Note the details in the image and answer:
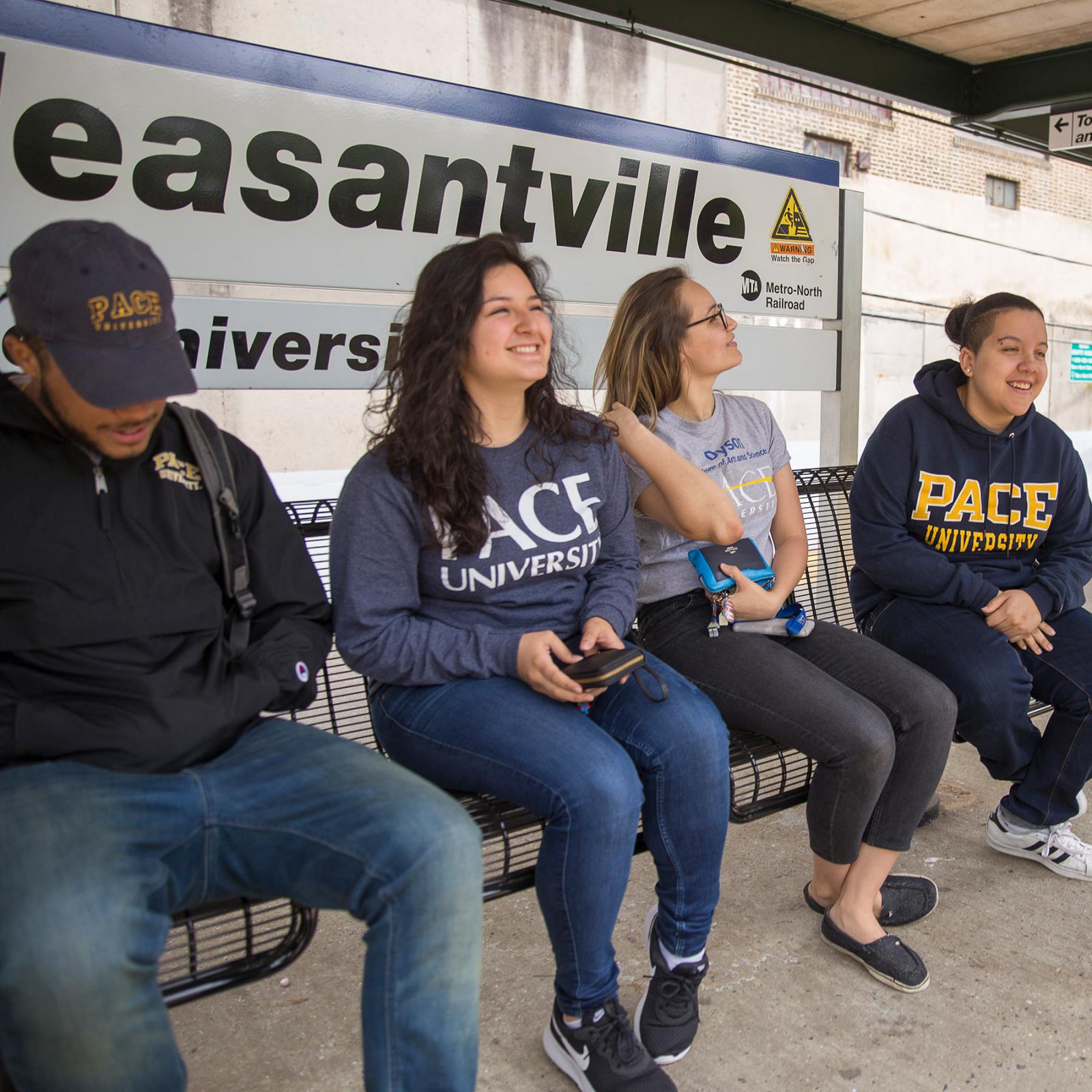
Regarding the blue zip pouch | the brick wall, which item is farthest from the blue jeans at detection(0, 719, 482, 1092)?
the brick wall

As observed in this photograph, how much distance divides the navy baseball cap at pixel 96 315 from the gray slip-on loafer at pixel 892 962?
2.04 m

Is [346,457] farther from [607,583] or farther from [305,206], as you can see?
[607,583]

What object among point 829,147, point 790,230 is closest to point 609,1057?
point 790,230

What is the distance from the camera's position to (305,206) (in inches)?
144

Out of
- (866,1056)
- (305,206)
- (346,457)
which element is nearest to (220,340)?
(305,206)

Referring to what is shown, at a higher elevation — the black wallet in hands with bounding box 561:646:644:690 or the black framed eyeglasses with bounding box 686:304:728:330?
the black framed eyeglasses with bounding box 686:304:728:330

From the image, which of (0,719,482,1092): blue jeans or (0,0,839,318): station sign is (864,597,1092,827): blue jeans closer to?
(0,719,482,1092): blue jeans

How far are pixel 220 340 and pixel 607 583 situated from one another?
1763mm

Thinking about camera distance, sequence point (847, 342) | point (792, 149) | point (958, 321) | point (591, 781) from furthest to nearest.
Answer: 1. point (792, 149)
2. point (847, 342)
3. point (958, 321)
4. point (591, 781)

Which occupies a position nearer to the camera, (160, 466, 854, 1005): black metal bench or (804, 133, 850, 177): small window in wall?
(160, 466, 854, 1005): black metal bench

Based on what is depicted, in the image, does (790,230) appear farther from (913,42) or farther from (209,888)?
(209,888)

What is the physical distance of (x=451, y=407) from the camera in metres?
2.35

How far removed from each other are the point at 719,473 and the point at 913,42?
3.35 meters

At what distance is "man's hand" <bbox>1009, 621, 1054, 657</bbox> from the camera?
3051 millimetres
